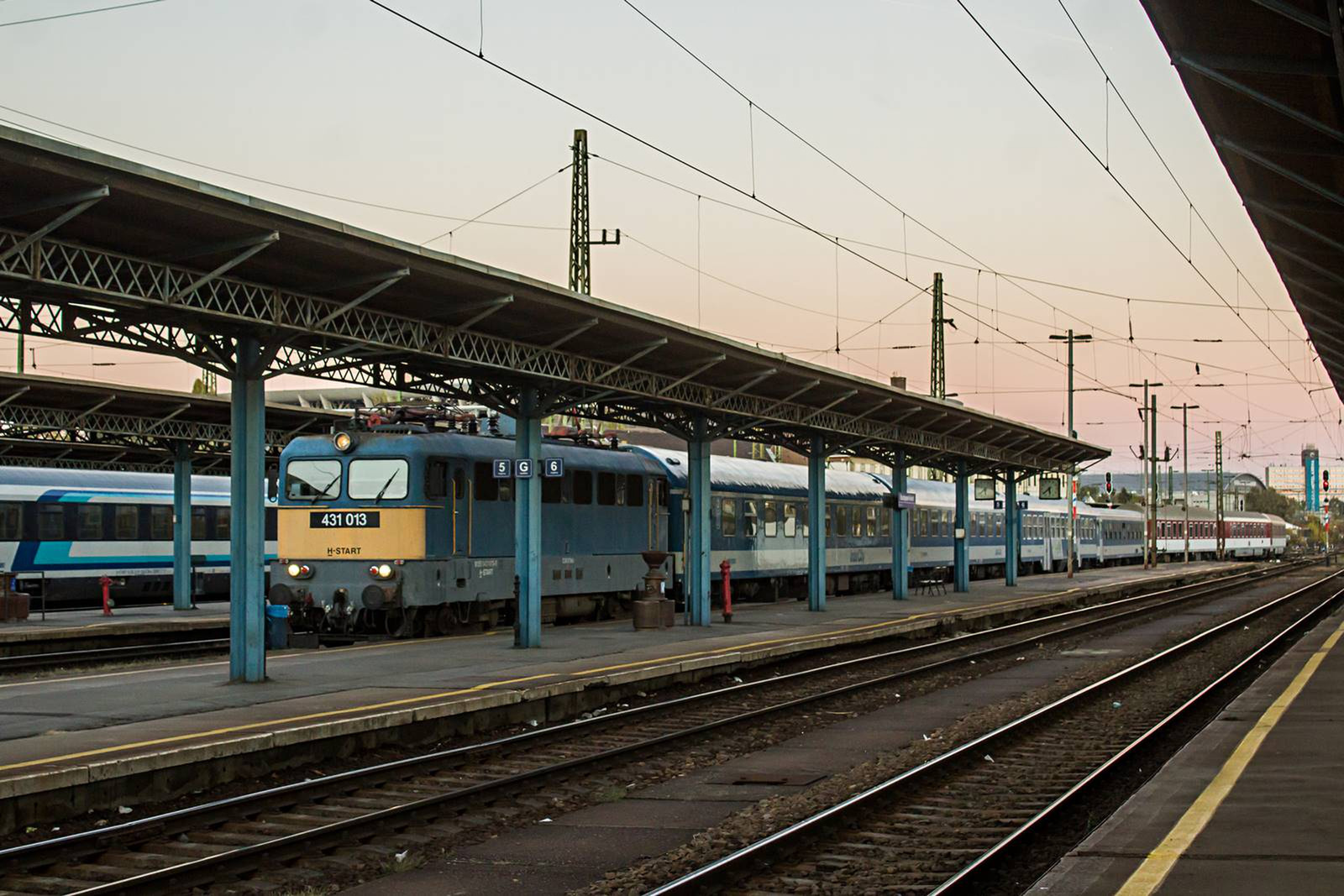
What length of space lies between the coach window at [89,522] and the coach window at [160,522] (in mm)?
1437

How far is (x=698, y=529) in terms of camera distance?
25672mm

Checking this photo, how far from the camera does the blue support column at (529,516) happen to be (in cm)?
2064

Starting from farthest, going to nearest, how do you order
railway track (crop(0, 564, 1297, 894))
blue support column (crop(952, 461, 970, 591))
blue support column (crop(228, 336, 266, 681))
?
blue support column (crop(952, 461, 970, 591))
blue support column (crop(228, 336, 266, 681))
railway track (crop(0, 564, 1297, 894))

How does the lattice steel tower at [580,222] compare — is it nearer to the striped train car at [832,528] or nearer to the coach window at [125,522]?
the striped train car at [832,528]

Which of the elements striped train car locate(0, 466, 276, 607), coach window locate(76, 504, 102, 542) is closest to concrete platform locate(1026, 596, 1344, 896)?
striped train car locate(0, 466, 276, 607)

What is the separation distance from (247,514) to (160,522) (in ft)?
67.4

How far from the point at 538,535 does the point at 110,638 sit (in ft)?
29.8

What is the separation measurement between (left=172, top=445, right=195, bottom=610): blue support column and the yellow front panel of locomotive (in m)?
6.59

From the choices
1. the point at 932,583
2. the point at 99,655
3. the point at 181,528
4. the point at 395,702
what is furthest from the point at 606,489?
the point at 932,583

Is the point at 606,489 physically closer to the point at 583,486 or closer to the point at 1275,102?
the point at 583,486

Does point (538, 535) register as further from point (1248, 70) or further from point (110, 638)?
point (1248, 70)

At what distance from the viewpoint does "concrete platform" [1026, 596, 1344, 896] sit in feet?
23.0

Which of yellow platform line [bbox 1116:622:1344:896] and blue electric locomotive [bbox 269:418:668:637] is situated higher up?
blue electric locomotive [bbox 269:418:668:637]

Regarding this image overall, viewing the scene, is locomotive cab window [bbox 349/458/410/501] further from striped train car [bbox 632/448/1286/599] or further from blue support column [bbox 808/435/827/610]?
blue support column [bbox 808/435/827/610]
